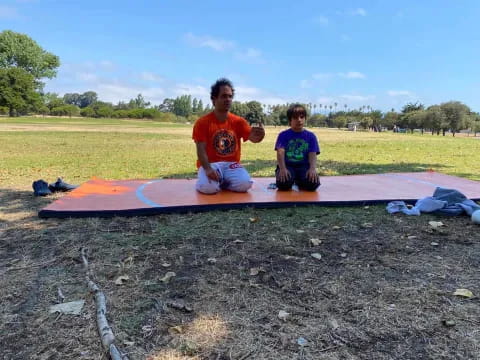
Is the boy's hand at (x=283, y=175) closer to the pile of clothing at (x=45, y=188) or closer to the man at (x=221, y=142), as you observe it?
the man at (x=221, y=142)

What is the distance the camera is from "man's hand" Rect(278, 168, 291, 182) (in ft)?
15.3

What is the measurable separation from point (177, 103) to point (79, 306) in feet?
377

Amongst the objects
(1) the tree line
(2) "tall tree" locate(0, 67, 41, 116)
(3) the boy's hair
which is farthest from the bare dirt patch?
(2) "tall tree" locate(0, 67, 41, 116)

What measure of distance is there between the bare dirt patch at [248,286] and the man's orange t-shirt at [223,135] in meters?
1.21

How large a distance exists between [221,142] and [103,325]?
10.2 ft

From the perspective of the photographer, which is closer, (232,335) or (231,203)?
(232,335)

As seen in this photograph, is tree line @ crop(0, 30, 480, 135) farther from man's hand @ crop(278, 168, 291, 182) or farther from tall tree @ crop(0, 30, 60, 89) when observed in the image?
man's hand @ crop(278, 168, 291, 182)

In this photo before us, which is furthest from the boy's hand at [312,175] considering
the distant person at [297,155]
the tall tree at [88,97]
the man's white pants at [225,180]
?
the tall tree at [88,97]

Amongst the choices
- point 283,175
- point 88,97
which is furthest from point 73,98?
point 283,175

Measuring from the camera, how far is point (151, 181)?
5.56 m

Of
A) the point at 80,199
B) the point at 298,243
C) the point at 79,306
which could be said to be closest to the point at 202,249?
the point at 298,243

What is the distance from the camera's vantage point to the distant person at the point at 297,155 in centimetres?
471

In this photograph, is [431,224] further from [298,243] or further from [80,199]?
[80,199]

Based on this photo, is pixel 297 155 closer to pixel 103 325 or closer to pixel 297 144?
pixel 297 144
